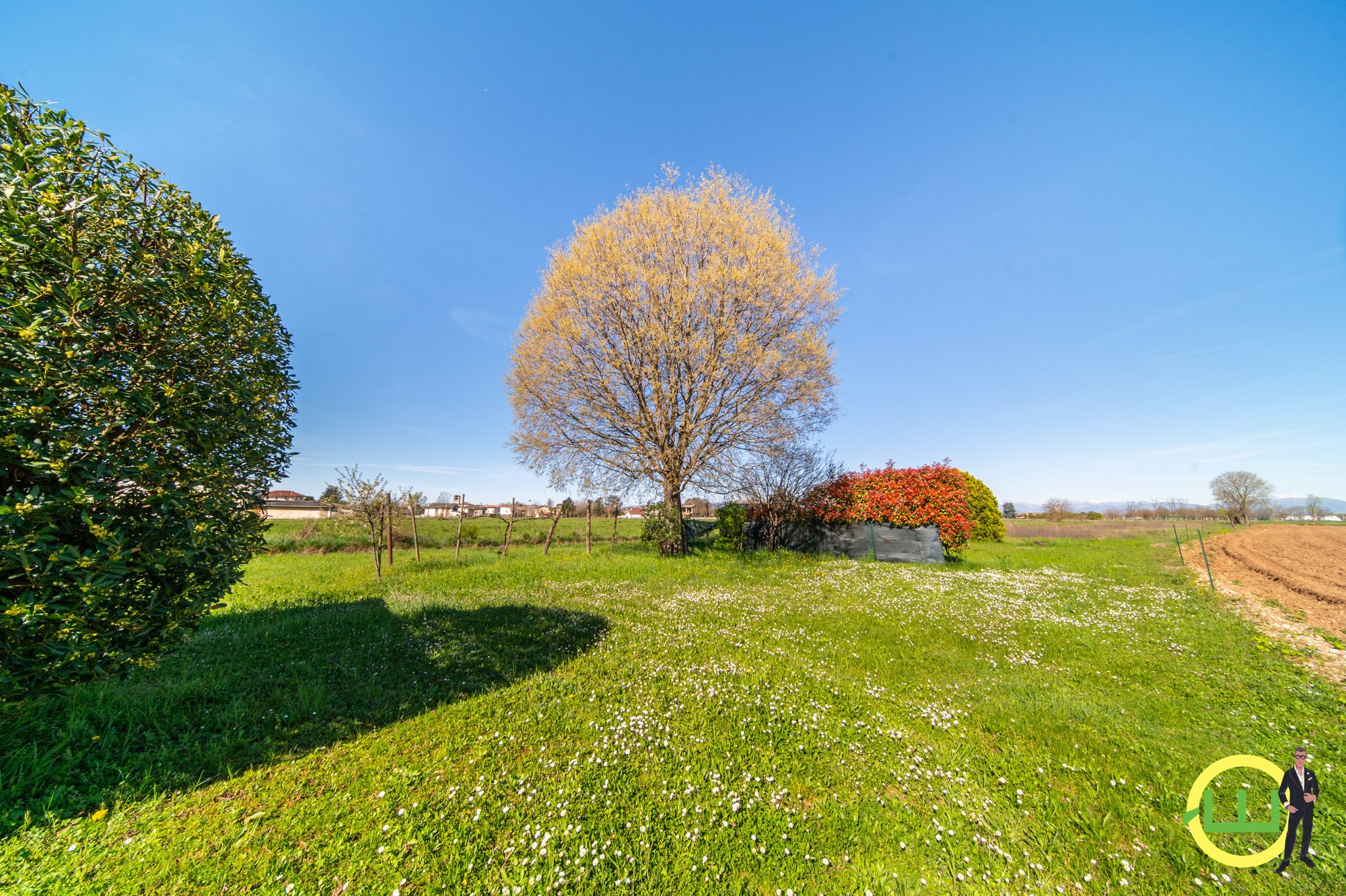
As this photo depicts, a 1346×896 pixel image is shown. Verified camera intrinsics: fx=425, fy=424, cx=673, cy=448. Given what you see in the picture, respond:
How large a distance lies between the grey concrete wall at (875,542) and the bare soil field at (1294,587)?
7.61 meters

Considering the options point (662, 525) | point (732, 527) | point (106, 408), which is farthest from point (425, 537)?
point (106, 408)

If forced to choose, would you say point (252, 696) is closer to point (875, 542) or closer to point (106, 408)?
point (106, 408)

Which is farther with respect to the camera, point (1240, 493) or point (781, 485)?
point (1240, 493)

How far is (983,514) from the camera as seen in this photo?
3017cm

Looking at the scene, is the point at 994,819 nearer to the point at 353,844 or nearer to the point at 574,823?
the point at 574,823

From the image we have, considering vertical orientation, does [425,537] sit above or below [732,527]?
below

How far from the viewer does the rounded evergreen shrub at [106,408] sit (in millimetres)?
3742

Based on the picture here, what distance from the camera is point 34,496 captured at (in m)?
3.69

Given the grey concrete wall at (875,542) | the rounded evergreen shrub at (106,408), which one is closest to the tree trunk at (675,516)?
the grey concrete wall at (875,542)

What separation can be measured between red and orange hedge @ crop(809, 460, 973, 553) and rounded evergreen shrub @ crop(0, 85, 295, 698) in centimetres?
1882

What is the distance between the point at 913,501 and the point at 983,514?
17705mm

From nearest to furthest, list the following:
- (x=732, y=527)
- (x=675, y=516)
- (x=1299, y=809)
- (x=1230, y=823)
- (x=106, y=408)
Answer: (x=1299, y=809) < (x=1230, y=823) < (x=106, y=408) < (x=675, y=516) < (x=732, y=527)

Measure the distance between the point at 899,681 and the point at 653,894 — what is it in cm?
525

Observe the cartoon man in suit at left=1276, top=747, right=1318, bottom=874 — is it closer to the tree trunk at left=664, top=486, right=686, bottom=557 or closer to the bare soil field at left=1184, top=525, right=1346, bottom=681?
the bare soil field at left=1184, top=525, right=1346, bottom=681
